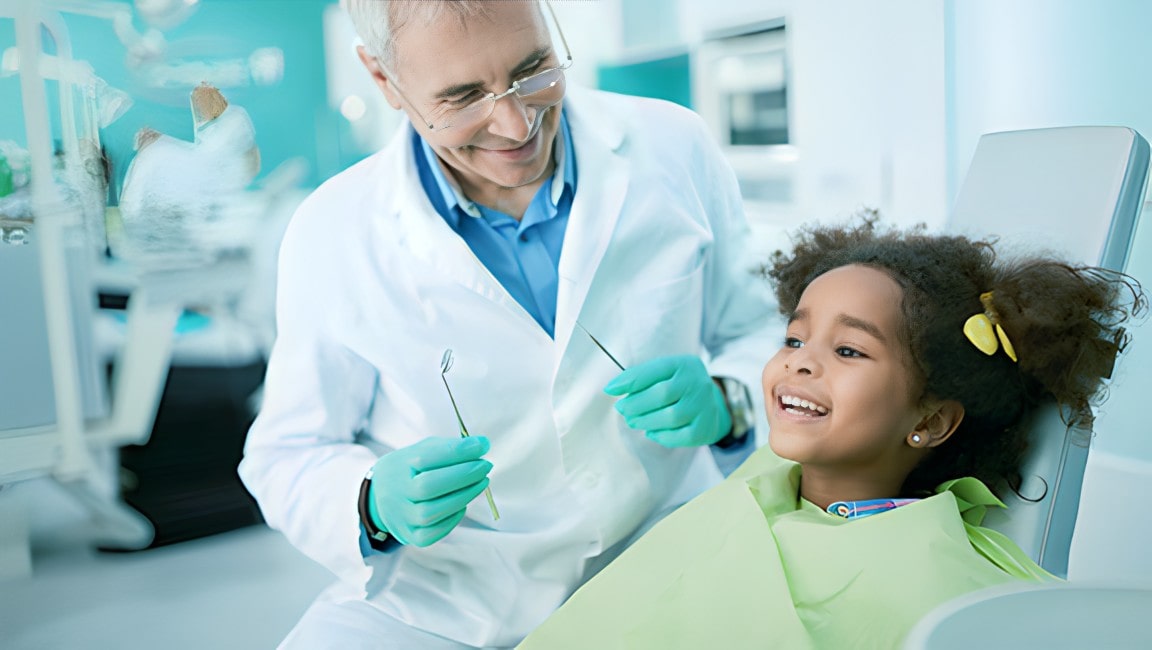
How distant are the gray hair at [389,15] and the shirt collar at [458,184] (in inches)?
8.0

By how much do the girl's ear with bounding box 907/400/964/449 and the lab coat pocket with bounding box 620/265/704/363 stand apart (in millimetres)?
438

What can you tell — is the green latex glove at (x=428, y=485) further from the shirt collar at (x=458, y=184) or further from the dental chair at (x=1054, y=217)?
the dental chair at (x=1054, y=217)

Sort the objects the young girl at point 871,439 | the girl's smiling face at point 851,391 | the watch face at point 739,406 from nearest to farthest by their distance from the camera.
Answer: the young girl at point 871,439
the girl's smiling face at point 851,391
the watch face at point 739,406

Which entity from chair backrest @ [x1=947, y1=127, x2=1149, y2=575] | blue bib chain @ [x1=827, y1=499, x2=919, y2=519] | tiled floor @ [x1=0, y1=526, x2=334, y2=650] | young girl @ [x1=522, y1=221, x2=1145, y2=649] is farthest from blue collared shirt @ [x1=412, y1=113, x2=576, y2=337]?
tiled floor @ [x1=0, y1=526, x2=334, y2=650]

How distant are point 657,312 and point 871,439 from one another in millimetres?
430

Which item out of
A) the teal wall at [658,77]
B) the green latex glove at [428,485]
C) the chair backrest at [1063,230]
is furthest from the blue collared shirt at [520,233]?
the teal wall at [658,77]

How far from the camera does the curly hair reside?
1310 mm

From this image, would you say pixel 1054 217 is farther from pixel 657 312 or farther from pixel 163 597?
pixel 163 597

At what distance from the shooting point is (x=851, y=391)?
1.34 meters

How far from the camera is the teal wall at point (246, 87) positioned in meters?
1.79

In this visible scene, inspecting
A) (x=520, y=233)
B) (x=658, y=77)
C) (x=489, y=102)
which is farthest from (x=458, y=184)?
(x=658, y=77)

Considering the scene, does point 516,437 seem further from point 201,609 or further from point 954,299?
point 201,609

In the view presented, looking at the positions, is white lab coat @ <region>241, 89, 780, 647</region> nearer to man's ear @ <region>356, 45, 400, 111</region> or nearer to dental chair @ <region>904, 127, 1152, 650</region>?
man's ear @ <region>356, 45, 400, 111</region>

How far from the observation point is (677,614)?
1.29 metres
